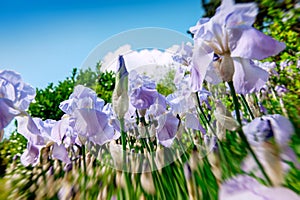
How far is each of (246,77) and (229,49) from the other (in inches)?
2.4

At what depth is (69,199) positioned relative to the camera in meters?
0.83

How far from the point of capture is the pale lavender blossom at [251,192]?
24 cm

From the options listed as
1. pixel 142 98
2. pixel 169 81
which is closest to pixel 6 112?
pixel 142 98

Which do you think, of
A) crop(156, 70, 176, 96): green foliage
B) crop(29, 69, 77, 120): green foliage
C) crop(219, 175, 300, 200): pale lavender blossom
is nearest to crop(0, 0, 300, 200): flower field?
crop(219, 175, 300, 200): pale lavender blossom

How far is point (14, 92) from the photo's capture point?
66 cm

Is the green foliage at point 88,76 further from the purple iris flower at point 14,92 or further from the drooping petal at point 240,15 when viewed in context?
the drooping petal at point 240,15

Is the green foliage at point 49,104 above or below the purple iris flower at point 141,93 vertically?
above

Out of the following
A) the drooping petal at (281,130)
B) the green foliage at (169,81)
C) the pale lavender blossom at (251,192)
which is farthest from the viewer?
the green foliage at (169,81)

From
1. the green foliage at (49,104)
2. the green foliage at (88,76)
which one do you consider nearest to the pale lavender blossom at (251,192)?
the green foliage at (88,76)

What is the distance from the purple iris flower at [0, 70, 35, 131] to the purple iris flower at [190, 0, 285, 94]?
37 cm

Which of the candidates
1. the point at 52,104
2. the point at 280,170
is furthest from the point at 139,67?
the point at 52,104

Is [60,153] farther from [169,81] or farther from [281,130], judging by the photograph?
[169,81]

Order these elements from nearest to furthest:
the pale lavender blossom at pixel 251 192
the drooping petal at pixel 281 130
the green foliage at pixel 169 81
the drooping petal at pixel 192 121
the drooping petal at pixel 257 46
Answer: the pale lavender blossom at pixel 251 192 → the drooping petal at pixel 257 46 → the drooping petal at pixel 281 130 → the drooping petal at pixel 192 121 → the green foliage at pixel 169 81

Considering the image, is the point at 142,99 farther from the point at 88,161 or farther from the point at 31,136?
the point at 88,161
